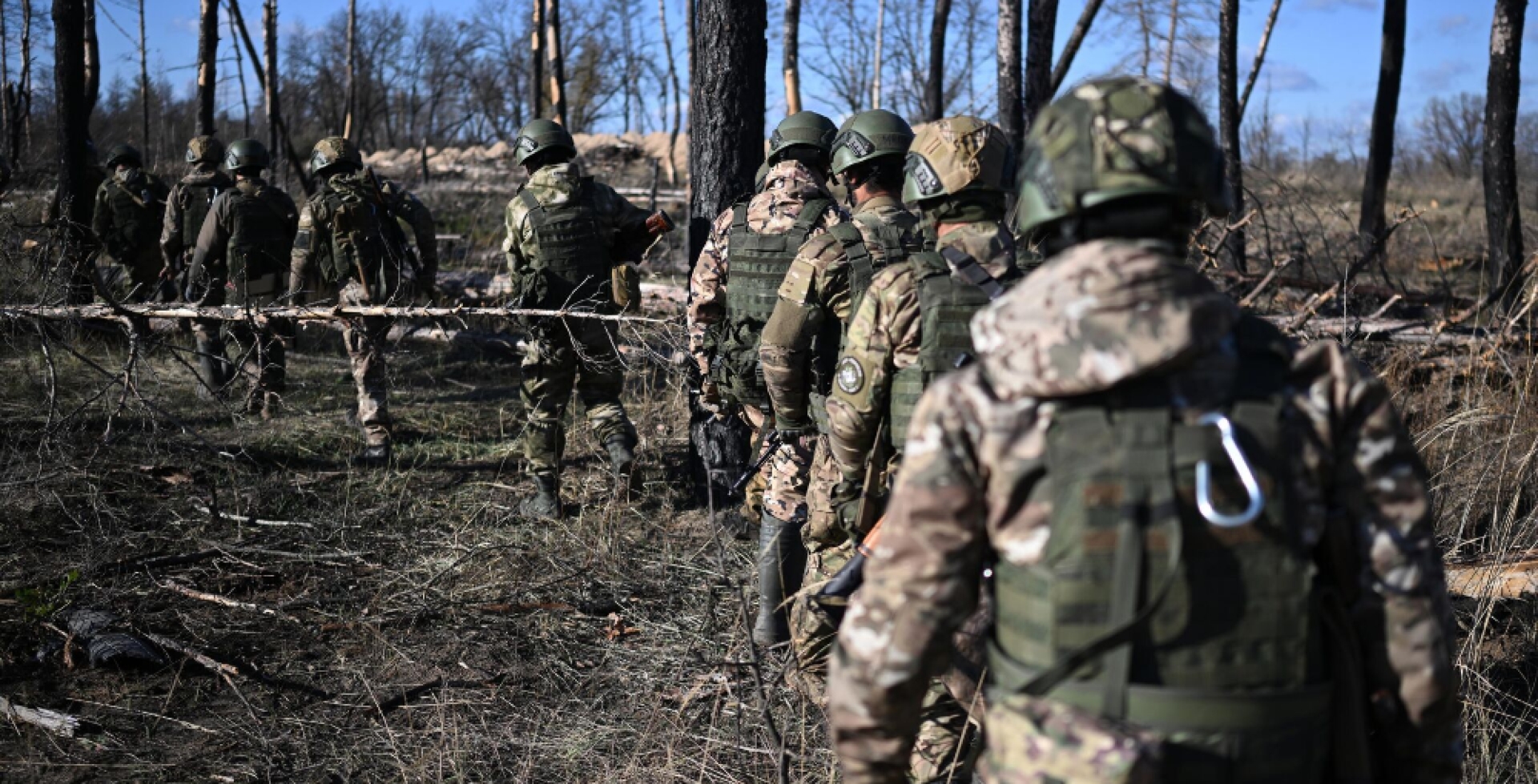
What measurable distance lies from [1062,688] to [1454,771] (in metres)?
0.61

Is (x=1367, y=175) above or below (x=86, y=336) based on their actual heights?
above

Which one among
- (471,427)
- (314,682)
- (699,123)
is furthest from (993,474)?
(471,427)

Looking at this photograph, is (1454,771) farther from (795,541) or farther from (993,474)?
(795,541)

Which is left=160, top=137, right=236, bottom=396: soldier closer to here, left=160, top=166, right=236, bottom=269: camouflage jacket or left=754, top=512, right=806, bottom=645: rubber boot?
left=160, top=166, right=236, bottom=269: camouflage jacket

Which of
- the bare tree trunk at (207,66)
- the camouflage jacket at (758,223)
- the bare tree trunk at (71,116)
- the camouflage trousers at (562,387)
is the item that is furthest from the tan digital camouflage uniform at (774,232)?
the bare tree trunk at (207,66)

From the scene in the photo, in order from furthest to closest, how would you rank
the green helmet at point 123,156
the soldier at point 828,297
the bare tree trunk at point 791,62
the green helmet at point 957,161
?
the bare tree trunk at point 791,62, the green helmet at point 123,156, the soldier at point 828,297, the green helmet at point 957,161

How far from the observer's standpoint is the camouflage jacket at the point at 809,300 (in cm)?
388

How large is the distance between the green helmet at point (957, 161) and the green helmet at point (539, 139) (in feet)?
11.2

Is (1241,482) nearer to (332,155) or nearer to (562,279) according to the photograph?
(562,279)

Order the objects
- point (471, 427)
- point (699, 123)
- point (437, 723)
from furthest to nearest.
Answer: point (471, 427)
point (699, 123)
point (437, 723)

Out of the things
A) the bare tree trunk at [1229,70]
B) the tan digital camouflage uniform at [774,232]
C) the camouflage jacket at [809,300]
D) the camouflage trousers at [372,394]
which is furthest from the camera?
the bare tree trunk at [1229,70]

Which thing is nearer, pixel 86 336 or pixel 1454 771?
pixel 1454 771

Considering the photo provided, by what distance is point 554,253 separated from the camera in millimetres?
6270

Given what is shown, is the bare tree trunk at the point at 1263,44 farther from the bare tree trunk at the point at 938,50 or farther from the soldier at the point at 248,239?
the soldier at the point at 248,239
